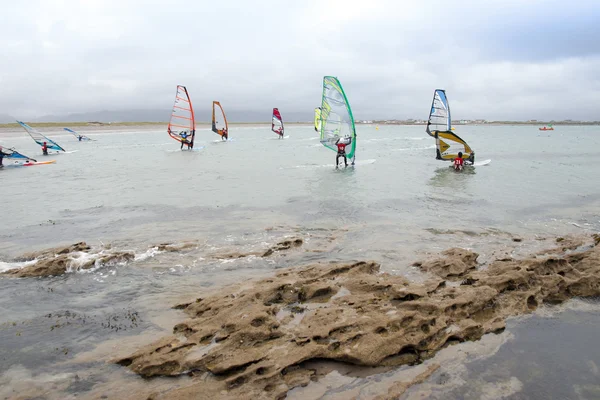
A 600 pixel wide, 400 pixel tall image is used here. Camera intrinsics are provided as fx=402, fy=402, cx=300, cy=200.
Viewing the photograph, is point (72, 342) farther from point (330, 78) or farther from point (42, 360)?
point (330, 78)

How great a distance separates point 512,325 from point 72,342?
5.36 metres

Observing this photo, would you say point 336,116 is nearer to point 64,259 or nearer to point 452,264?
Result: point 452,264

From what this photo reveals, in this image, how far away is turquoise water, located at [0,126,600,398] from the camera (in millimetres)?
4980

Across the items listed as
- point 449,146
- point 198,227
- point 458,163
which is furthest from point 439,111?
point 198,227

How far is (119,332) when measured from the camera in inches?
196

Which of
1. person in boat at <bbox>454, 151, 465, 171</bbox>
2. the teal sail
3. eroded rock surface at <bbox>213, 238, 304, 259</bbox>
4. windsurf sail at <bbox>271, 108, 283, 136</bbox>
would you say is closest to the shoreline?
eroded rock surface at <bbox>213, 238, 304, 259</bbox>

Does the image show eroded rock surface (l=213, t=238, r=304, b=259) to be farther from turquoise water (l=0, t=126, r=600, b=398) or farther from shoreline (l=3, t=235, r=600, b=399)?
shoreline (l=3, t=235, r=600, b=399)

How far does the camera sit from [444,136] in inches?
893

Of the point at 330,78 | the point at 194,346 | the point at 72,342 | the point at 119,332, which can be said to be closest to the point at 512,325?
the point at 194,346

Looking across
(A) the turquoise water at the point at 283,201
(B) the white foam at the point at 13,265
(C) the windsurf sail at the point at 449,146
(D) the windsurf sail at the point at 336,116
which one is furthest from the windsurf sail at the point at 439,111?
(B) the white foam at the point at 13,265

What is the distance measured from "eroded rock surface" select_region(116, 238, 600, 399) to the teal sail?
14716mm

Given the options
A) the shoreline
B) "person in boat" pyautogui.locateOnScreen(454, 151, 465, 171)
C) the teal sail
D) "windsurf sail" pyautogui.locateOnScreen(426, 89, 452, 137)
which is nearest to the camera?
the shoreline

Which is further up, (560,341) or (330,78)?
(330,78)

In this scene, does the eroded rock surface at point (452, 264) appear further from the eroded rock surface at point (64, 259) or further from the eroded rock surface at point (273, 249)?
the eroded rock surface at point (64, 259)
